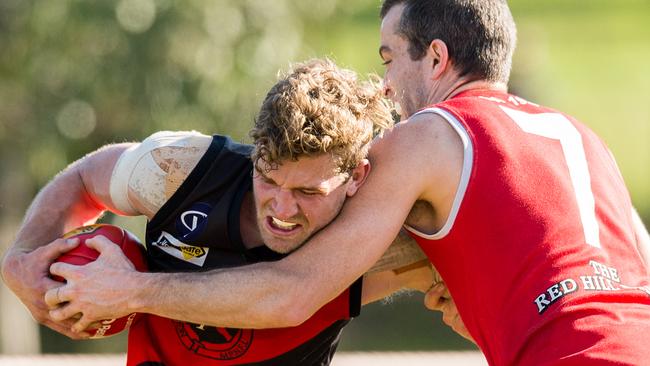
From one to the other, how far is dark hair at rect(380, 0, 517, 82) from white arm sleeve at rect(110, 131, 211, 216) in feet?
2.99

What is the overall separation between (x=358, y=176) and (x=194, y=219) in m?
0.60

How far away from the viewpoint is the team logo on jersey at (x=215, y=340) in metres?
3.81

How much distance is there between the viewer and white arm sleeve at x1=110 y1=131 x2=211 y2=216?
3.79m

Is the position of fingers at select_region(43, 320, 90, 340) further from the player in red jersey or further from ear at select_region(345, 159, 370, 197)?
ear at select_region(345, 159, 370, 197)

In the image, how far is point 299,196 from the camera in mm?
3545

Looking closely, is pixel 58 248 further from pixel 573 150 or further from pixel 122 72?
pixel 122 72

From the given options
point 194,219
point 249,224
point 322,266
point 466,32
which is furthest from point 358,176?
point 466,32

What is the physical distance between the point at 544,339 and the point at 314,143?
0.93 m

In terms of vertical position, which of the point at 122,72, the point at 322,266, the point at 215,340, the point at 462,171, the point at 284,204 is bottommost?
the point at 122,72

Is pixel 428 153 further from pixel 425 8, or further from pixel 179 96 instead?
pixel 179 96

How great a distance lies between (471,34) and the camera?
4.12m

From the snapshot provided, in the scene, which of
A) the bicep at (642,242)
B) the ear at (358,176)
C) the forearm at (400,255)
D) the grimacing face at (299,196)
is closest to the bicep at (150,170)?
the grimacing face at (299,196)

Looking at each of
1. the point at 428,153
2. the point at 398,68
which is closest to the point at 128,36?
the point at 398,68

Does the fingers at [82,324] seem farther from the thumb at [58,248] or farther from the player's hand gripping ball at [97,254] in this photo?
the thumb at [58,248]
